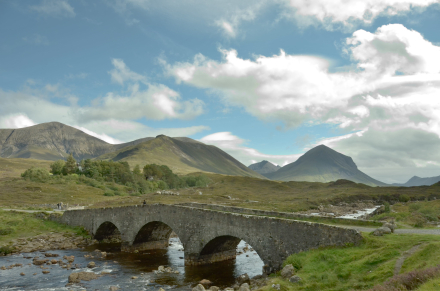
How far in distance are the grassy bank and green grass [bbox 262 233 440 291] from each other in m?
39.5

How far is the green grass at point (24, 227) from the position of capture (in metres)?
41.4

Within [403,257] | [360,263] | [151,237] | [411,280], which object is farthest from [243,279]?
[151,237]

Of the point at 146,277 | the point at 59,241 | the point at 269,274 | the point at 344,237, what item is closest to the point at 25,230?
the point at 59,241

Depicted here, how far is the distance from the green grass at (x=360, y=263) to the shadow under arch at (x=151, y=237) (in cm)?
2409

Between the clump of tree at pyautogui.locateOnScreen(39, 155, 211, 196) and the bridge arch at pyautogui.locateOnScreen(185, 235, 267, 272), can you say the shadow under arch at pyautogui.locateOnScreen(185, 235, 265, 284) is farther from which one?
the clump of tree at pyautogui.locateOnScreen(39, 155, 211, 196)

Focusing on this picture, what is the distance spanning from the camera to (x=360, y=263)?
48.9 feet

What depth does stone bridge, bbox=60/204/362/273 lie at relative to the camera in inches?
771

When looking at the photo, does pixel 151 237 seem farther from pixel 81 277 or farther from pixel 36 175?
pixel 36 175

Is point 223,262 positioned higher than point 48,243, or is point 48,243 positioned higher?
point 223,262

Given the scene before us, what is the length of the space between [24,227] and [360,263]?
49.5 meters

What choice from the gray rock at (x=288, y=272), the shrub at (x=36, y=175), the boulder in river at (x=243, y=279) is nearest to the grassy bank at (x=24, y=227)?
the boulder in river at (x=243, y=279)

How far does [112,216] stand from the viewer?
131 feet

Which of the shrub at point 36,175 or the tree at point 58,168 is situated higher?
the tree at point 58,168

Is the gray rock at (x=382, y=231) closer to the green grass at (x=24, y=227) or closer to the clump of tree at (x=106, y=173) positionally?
the green grass at (x=24, y=227)
